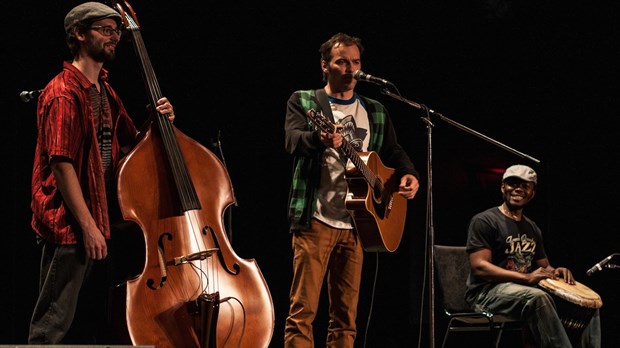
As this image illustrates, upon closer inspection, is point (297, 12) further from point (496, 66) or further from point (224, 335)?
point (224, 335)

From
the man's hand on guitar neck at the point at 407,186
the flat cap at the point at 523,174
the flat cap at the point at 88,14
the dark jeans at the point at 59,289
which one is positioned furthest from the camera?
the flat cap at the point at 523,174

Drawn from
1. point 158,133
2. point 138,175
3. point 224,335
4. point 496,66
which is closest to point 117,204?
point 138,175

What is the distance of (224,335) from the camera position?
278 centimetres

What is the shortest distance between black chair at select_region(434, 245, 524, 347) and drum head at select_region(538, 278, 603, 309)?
27 centimetres

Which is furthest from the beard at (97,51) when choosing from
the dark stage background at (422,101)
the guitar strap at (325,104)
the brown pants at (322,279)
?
the dark stage background at (422,101)

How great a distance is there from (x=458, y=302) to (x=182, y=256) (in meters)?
2.39

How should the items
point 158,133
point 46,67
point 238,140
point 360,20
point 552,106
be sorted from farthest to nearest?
point 552,106 → point 360,20 → point 238,140 → point 46,67 → point 158,133

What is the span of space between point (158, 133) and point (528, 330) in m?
2.53

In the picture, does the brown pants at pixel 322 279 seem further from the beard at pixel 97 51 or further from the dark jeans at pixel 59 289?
the beard at pixel 97 51

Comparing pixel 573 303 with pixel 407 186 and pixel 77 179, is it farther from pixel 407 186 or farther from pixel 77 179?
pixel 77 179

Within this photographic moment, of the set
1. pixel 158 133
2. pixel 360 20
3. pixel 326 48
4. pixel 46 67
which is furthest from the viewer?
pixel 360 20

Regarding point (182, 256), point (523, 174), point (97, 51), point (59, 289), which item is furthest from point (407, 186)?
point (59, 289)

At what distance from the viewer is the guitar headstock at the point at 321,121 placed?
3.26 meters

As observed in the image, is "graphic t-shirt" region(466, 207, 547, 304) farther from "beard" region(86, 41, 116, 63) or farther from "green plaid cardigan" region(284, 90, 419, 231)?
"beard" region(86, 41, 116, 63)
